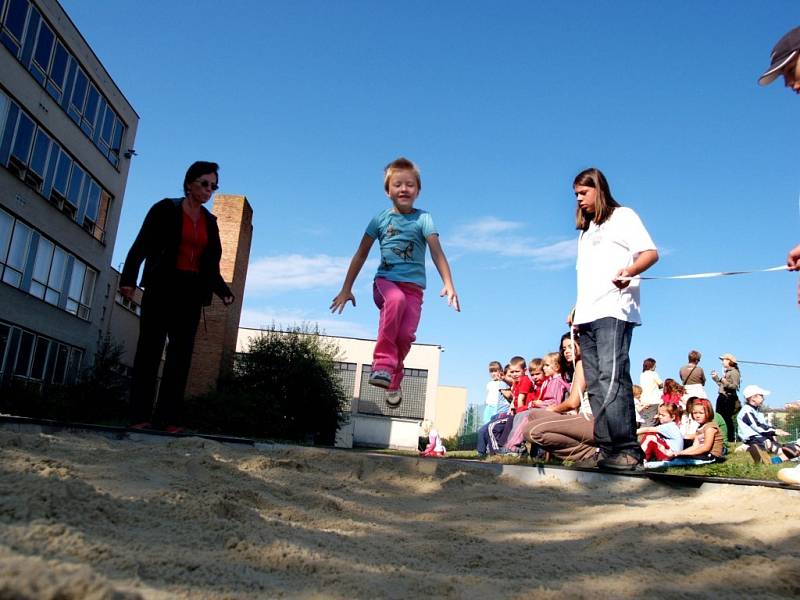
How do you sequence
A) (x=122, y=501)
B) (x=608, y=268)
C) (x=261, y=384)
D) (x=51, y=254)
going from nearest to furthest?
1. (x=122, y=501)
2. (x=608, y=268)
3. (x=51, y=254)
4. (x=261, y=384)

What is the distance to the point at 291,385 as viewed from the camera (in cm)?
3350

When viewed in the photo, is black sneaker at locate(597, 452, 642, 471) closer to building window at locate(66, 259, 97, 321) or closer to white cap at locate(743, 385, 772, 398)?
white cap at locate(743, 385, 772, 398)

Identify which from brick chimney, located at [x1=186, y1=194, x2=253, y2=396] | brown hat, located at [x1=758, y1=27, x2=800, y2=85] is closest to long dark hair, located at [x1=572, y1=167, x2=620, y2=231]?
brown hat, located at [x1=758, y1=27, x2=800, y2=85]

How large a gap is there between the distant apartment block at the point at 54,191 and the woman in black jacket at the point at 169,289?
15.5 meters

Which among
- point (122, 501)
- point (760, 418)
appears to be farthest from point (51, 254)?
point (122, 501)

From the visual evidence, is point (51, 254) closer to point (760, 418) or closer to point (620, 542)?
point (760, 418)

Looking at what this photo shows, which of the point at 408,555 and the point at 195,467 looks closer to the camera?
the point at 408,555

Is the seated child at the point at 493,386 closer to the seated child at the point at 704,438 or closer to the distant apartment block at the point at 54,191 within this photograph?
the seated child at the point at 704,438

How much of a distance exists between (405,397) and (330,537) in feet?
175

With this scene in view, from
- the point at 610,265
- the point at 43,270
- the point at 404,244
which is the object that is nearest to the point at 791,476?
the point at 610,265

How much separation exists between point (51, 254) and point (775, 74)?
2247 cm

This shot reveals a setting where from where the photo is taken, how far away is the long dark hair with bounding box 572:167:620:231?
5.23 metres

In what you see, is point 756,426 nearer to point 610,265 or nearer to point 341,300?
point 610,265

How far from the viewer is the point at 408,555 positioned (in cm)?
225
